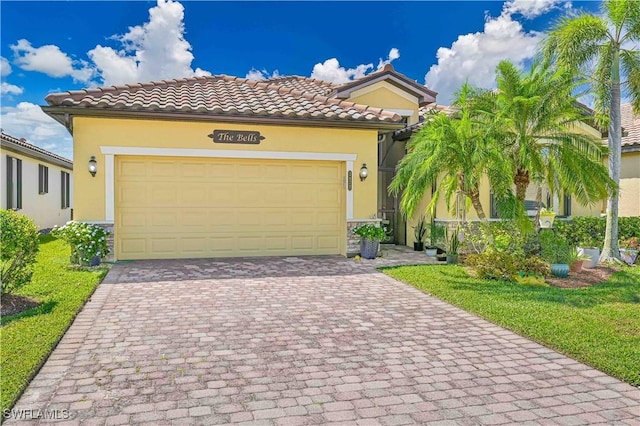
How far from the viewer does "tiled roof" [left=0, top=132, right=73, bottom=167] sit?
14.9 metres

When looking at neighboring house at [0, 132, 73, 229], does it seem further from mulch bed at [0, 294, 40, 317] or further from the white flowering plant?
mulch bed at [0, 294, 40, 317]

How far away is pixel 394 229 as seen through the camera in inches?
587

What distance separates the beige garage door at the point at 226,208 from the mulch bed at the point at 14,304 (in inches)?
158

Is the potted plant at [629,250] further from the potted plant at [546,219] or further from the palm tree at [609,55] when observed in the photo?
the potted plant at [546,219]

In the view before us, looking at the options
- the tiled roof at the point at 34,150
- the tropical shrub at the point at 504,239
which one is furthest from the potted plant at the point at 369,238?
the tiled roof at the point at 34,150

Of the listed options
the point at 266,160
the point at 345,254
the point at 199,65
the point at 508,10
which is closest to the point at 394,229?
the point at 345,254

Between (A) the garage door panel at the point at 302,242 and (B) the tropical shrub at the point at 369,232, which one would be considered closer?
(B) the tropical shrub at the point at 369,232

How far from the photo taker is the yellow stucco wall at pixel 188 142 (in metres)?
10.2

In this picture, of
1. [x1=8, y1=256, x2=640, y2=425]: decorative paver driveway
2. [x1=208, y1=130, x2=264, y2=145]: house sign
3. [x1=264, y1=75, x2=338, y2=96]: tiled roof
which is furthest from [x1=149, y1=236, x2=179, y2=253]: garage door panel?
[x1=264, y1=75, x2=338, y2=96]: tiled roof

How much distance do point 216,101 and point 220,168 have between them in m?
1.72

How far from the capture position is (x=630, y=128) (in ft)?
54.2

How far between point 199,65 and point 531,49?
11.7 m

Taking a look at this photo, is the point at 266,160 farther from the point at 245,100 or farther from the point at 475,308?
the point at 475,308

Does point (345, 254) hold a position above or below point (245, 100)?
below
